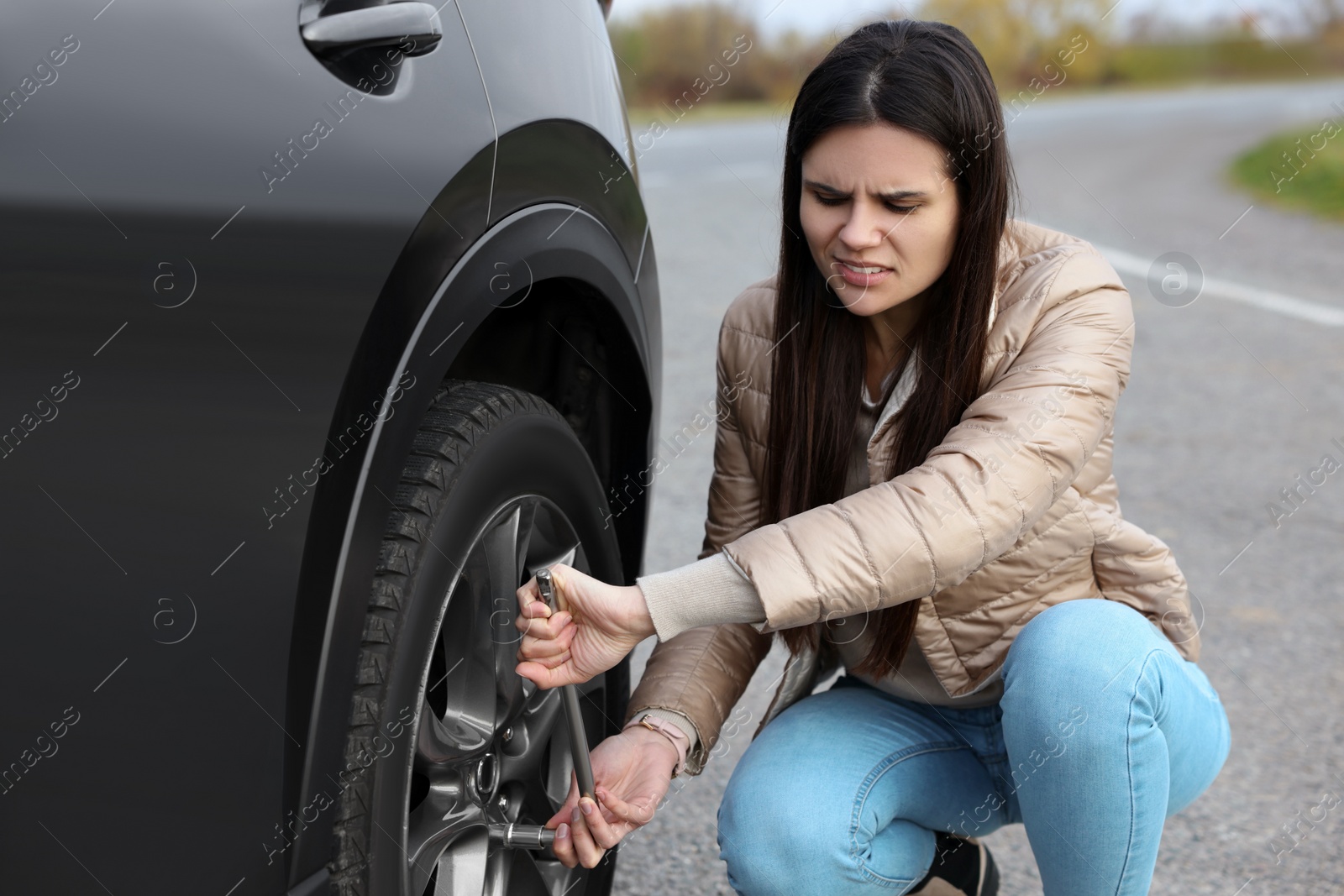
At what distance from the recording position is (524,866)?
1.73m

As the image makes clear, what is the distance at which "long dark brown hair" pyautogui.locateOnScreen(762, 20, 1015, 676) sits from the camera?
166 centimetres

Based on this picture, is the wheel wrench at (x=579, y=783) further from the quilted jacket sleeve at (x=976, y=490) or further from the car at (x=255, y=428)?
the quilted jacket sleeve at (x=976, y=490)

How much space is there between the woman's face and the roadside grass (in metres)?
11.0

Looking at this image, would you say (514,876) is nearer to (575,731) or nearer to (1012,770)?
(575,731)

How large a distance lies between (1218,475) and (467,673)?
3765 millimetres

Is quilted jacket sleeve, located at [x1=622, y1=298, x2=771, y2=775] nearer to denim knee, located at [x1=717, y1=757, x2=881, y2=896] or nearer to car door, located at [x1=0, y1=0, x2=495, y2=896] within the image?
denim knee, located at [x1=717, y1=757, x2=881, y2=896]

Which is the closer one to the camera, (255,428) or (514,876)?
(255,428)

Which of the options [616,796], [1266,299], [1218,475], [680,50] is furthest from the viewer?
[680,50]

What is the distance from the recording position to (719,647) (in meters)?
1.91

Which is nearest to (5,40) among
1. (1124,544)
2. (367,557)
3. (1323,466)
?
(367,557)

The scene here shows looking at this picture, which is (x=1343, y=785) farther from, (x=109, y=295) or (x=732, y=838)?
(x=109, y=295)

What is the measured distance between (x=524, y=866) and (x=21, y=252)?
3.50 feet

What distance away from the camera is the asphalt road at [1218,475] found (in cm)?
242

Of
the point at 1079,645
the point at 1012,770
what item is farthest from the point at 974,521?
the point at 1012,770
